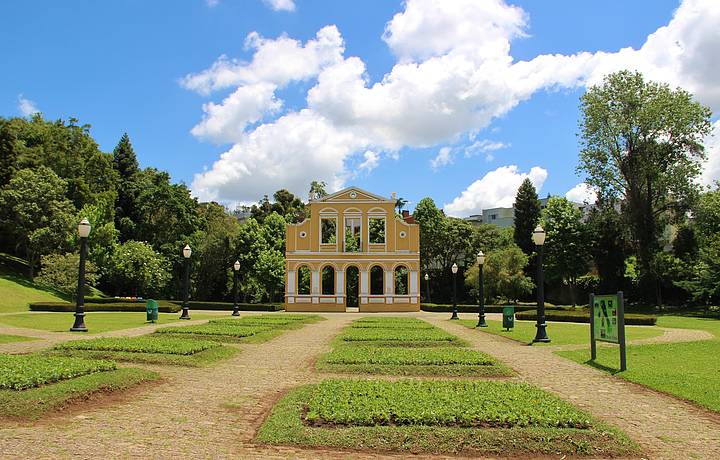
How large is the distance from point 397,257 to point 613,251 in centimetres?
2139

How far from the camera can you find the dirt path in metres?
5.67

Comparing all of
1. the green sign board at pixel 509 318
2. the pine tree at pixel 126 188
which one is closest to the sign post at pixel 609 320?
the green sign board at pixel 509 318

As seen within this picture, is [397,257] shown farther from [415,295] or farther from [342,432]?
[342,432]

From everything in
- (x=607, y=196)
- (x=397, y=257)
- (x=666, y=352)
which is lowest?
(x=666, y=352)

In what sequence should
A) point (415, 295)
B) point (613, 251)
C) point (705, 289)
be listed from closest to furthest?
point (705, 289), point (415, 295), point (613, 251)

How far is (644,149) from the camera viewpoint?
1665 inches

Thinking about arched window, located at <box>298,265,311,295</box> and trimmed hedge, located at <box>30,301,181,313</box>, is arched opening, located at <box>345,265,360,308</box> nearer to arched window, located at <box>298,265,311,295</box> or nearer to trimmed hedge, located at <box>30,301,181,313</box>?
arched window, located at <box>298,265,311,295</box>

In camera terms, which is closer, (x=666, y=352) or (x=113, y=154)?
(x=666, y=352)

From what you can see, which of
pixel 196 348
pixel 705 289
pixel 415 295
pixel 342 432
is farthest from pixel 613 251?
pixel 342 432

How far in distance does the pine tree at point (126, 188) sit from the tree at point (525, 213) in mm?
40592

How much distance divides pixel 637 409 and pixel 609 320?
4.15 m

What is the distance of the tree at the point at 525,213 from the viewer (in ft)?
194

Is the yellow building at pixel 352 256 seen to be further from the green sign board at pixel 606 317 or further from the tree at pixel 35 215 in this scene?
the green sign board at pixel 606 317

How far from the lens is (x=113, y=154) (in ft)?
198
